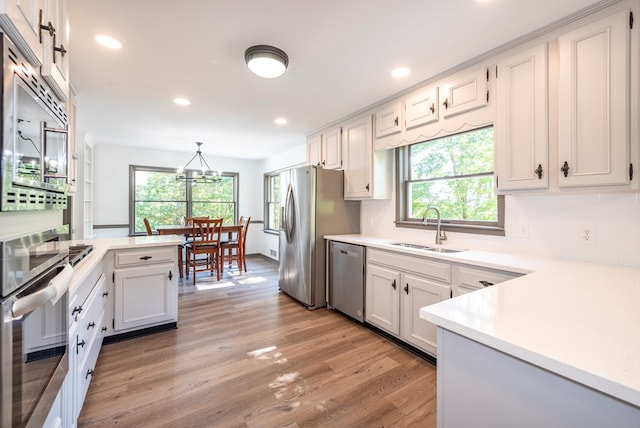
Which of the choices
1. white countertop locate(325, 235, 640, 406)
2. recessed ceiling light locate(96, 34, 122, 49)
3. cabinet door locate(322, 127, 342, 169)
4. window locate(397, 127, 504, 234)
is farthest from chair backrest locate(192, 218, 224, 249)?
white countertop locate(325, 235, 640, 406)

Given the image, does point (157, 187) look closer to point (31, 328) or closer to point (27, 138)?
point (27, 138)

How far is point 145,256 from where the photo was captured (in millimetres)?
2561

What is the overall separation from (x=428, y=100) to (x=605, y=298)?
2001mm

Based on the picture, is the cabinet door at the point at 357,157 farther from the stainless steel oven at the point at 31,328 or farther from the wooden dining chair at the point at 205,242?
the stainless steel oven at the point at 31,328

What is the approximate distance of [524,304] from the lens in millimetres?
988

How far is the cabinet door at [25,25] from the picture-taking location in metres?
0.70

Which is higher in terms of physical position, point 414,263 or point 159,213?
point 159,213

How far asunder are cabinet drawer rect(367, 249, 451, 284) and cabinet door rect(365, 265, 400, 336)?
0.08m

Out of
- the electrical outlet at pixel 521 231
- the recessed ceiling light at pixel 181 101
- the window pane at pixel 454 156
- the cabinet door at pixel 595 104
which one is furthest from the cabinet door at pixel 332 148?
the cabinet door at pixel 595 104

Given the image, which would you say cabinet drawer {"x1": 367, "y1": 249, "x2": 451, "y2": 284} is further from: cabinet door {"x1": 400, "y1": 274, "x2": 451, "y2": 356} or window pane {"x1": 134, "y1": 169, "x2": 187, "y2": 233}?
window pane {"x1": 134, "y1": 169, "x2": 187, "y2": 233}

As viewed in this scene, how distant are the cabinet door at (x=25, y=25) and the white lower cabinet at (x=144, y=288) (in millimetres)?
1960

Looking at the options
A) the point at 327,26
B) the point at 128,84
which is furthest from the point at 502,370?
the point at 128,84

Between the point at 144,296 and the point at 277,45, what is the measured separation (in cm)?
247

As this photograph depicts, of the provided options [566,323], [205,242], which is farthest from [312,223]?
[566,323]
